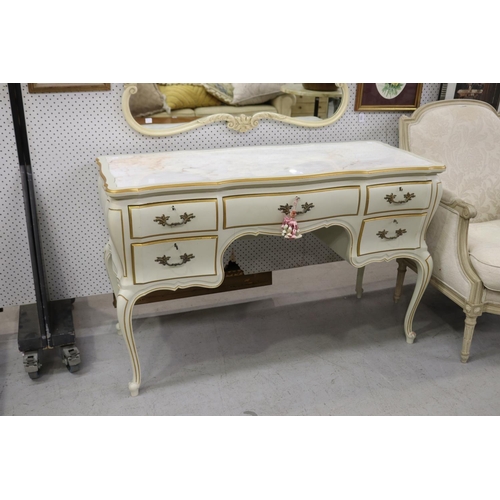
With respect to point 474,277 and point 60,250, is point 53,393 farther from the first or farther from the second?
point 474,277

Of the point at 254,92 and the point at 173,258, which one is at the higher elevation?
the point at 254,92

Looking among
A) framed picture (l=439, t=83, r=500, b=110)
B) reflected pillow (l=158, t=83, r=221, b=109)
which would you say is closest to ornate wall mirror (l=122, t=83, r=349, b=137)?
reflected pillow (l=158, t=83, r=221, b=109)

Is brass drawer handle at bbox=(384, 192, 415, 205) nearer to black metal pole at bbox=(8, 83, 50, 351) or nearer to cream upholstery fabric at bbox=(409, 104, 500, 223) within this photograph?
cream upholstery fabric at bbox=(409, 104, 500, 223)

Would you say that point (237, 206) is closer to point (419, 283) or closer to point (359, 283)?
point (419, 283)

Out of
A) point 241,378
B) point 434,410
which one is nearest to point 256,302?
point 241,378

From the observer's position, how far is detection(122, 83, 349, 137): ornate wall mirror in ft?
7.97

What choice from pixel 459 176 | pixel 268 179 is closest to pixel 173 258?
pixel 268 179

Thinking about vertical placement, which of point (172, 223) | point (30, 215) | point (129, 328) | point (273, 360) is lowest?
point (273, 360)

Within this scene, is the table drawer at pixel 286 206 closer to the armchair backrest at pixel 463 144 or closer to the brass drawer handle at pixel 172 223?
the brass drawer handle at pixel 172 223

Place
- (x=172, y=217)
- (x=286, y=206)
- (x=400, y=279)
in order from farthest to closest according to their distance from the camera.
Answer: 1. (x=400, y=279)
2. (x=286, y=206)
3. (x=172, y=217)

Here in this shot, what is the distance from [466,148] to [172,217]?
173 centimetres

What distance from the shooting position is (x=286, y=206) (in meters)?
2.13

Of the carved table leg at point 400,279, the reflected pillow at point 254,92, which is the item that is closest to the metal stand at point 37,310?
the reflected pillow at point 254,92
